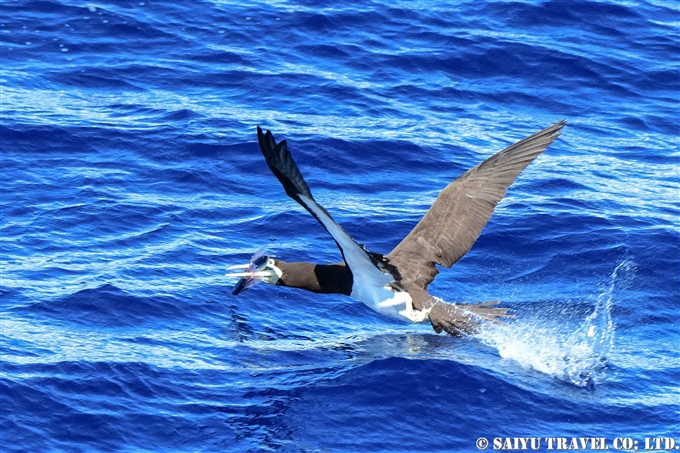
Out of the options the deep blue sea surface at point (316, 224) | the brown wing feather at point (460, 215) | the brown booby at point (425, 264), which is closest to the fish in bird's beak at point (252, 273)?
the brown booby at point (425, 264)

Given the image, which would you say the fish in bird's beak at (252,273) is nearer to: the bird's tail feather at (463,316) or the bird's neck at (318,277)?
the bird's neck at (318,277)

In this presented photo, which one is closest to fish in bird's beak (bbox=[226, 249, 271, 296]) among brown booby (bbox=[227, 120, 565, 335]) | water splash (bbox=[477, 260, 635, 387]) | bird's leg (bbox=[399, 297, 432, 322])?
brown booby (bbox=[227, 120, 565, 335])

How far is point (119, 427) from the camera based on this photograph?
9531 millimetres

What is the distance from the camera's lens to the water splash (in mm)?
10906

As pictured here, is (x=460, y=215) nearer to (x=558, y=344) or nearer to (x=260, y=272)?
(x=558, y=344)

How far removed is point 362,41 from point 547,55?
371 cm

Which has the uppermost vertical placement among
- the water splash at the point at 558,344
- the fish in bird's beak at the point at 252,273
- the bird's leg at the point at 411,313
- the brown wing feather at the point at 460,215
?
the brown wing feather at the point at 460,215

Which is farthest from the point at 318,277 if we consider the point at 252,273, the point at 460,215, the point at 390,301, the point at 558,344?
the point at 558,344

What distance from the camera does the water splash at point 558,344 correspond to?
429 inches

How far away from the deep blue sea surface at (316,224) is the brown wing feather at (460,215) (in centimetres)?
87

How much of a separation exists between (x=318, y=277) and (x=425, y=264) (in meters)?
1.32

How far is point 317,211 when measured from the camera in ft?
32.4

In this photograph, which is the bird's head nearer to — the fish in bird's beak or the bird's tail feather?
the fish in bird's beak

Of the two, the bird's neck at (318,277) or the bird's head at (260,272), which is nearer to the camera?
the bird's neck at (318,277)
